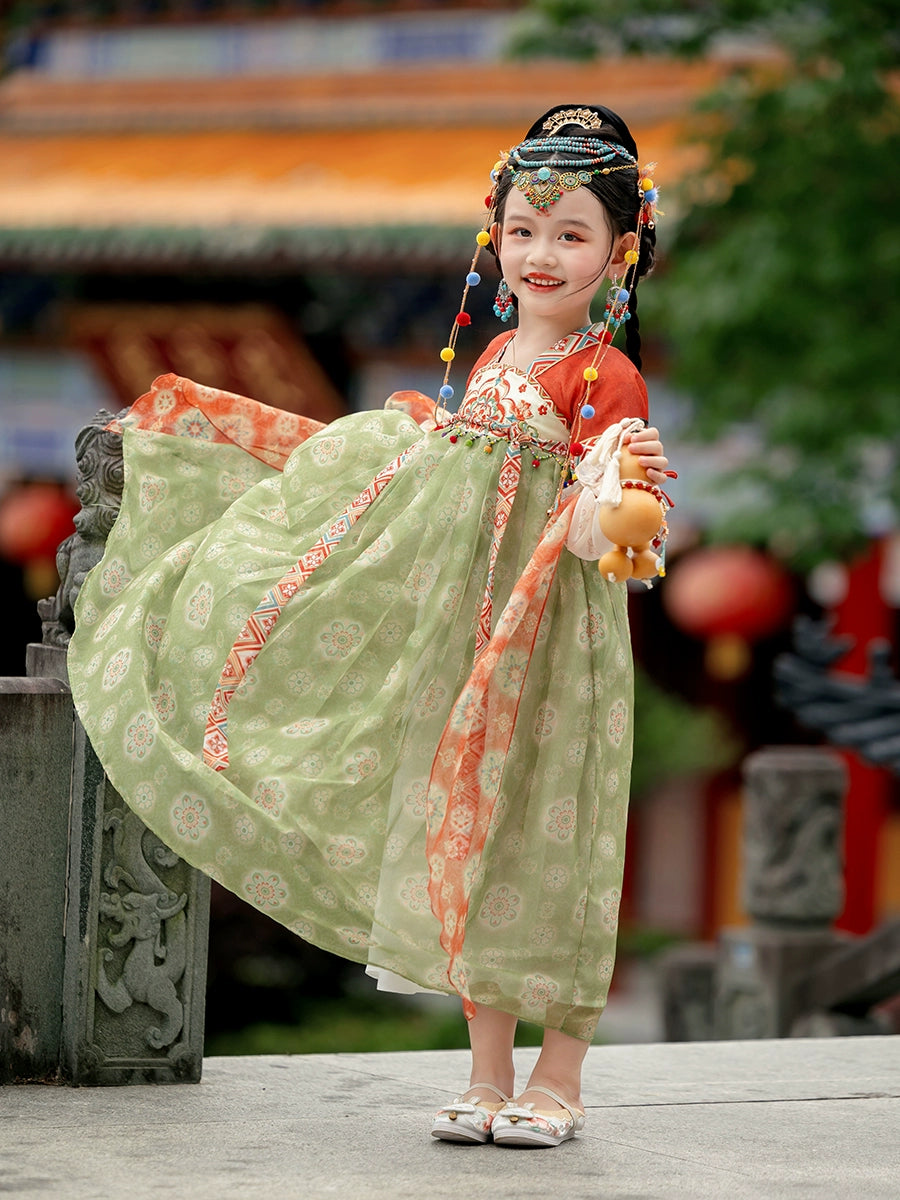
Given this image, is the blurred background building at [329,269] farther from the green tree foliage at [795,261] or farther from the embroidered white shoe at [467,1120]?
the embroidered white shoe at [467,1120]

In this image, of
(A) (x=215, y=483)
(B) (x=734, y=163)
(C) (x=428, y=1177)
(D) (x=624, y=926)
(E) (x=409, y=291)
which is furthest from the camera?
(D) (x=624, y=926)

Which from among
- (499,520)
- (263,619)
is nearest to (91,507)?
(263,619)

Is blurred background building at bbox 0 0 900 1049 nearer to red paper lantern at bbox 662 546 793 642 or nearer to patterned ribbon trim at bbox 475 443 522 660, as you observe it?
red paper lantern at bbox 662 546 793 642

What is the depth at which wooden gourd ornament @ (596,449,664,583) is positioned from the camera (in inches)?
127

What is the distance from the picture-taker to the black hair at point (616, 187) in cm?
356

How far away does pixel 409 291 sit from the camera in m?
11.0

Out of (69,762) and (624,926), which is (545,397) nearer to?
(69,762)

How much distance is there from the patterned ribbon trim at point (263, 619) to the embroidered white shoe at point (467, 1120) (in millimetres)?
722

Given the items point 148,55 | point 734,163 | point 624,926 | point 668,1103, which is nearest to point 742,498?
point 734,163

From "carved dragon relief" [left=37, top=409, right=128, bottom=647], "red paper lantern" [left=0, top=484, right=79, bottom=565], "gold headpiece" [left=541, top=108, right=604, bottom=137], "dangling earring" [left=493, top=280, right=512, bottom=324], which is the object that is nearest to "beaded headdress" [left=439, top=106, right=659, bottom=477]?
"gold headpiece" [left=541, top=108, right=604, bottom=137]

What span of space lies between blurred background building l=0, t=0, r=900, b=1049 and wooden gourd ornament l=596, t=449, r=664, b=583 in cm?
652

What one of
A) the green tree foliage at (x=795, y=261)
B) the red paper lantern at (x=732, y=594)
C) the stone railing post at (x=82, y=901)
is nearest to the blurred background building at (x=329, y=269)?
the red paper lantern at (x=732, y=594)

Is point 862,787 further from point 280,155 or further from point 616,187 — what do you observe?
point 616,187

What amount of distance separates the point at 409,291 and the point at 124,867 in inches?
295
